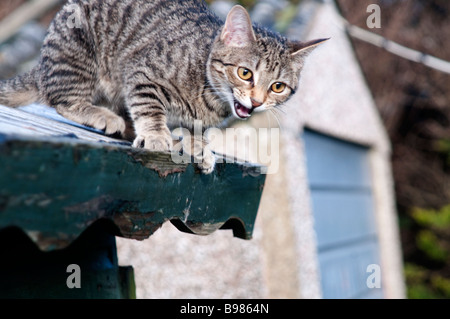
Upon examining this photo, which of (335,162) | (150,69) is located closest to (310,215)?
(335,162)

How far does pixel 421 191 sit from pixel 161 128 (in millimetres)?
6613

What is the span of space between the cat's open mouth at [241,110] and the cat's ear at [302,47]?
487 mm

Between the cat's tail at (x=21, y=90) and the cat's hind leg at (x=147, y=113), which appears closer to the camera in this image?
the cat's hind leg at (x=147, y=113)

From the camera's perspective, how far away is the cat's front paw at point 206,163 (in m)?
1.57

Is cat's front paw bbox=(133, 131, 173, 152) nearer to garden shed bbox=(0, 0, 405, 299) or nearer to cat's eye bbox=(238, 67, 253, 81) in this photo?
garden shed bbox=(0, 0, 405, 299)

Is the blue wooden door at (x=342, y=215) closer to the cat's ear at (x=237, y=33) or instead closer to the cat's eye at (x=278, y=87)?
the cat's eye at (x=278, y=87)

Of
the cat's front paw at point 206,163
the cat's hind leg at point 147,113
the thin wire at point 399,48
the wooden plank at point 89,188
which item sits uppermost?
the thin wire at point 399,48

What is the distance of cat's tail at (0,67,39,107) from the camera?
2.22 m

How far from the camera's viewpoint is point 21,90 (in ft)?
7.45

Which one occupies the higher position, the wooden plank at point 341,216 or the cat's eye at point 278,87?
the cat's eye at point 278,87

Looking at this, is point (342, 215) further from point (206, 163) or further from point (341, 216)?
point (206, 163)

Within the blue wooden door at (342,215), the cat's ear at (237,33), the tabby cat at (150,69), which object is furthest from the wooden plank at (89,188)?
the blue wooden door at (342,215)
